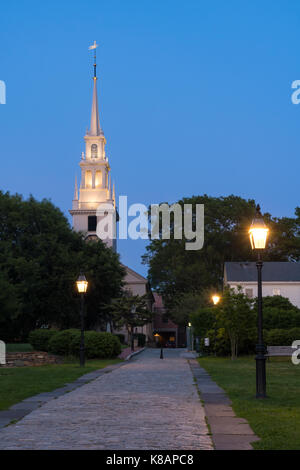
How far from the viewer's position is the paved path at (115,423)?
24.7ft

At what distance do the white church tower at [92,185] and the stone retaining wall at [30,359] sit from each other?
46.7 metres

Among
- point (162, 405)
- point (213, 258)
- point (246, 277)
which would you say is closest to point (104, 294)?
point (246, 277)

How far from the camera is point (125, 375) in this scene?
20.7m

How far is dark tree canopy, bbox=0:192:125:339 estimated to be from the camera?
4462 centimetres

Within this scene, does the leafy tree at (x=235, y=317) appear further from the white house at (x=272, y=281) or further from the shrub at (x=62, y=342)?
the white house at (x=272, y=281)

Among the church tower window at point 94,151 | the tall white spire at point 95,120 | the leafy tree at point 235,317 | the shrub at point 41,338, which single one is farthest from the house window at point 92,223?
the leafy tree at point 235,317

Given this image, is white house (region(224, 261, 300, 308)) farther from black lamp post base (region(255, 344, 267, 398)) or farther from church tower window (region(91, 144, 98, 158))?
black lamp post base (region(255, 344, 267, 398))

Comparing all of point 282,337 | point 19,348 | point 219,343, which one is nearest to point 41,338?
point 19,348

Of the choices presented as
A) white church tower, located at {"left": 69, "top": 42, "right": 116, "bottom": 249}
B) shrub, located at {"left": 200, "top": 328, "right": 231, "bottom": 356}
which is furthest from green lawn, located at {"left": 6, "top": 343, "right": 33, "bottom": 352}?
white church tower, located at {"left": 69, "top": 42, "right": 116, "bottom": 249}

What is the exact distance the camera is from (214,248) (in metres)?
68.7
